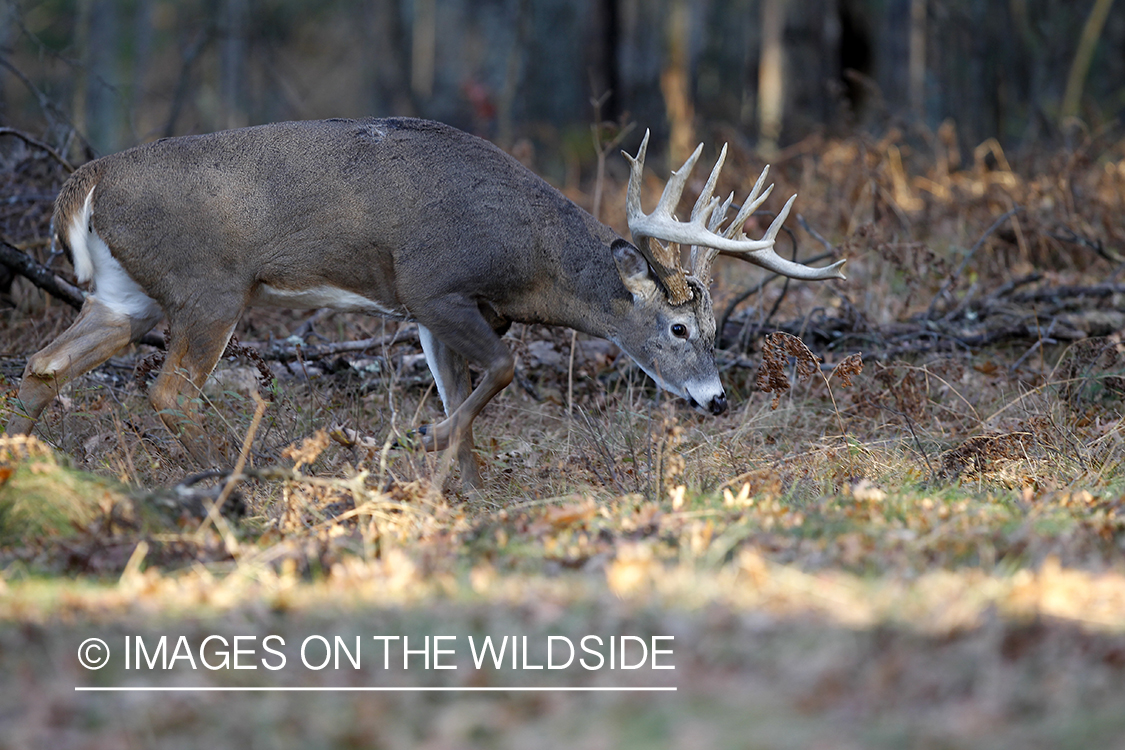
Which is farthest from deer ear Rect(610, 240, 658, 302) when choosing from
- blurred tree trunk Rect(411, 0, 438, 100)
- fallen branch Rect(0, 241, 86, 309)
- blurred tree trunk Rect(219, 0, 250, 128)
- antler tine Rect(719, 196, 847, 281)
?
blurred tree trunk Rect(411, 0, 438, 100)

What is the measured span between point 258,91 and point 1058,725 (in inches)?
1322

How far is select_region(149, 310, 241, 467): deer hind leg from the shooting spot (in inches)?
238

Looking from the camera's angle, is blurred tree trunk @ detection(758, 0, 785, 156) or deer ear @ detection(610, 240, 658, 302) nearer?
deer ear @ detection(610, 240, 658, 302)

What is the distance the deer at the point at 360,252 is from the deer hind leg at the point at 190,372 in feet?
0.03

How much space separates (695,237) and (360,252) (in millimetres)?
1747

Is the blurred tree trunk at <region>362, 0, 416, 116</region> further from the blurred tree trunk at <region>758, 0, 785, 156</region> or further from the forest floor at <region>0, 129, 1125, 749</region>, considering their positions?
the forest floor at <region>0, 129, 1125, 749</region>

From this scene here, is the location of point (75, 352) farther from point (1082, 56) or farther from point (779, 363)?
point (1082, 56)

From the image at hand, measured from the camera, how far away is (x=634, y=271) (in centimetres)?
649

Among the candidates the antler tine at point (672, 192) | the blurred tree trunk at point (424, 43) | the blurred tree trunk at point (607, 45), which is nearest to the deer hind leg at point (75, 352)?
the antler tine at point (672, 192)

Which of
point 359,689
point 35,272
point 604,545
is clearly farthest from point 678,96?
point 359,689

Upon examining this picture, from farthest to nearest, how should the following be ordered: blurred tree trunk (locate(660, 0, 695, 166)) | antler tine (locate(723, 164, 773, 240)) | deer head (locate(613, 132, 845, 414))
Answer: blurred tree trunk (locate(660, 0, 695, 166)) < deer head (locate(613, 132, 845, 414)) < antler tine (locate(723, 164, 773, 240))

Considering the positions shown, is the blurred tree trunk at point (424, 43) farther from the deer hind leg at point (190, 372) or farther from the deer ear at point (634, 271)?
the deer hind leg at point (190, 372)

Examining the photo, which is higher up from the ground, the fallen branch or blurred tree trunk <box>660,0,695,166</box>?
blurred tree trunk <box>660,0,695,166</box>

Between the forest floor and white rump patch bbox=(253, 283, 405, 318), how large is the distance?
34 cm
